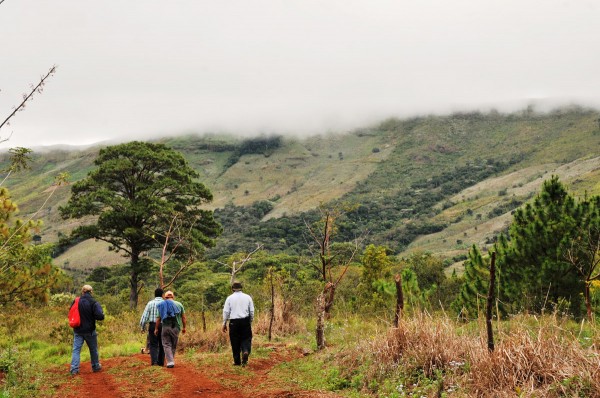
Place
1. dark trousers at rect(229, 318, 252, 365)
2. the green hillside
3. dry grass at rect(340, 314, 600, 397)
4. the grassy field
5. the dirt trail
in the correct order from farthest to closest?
the green hillside
dark trousers at rect(229, 318, 252, 365)
the dirt trail
the grassy field
dry grass at rect(340, 314, 600, 397)

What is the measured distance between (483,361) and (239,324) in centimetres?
554

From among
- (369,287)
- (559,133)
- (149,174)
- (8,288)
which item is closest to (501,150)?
(559,133)

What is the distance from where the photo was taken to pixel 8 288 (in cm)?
1516

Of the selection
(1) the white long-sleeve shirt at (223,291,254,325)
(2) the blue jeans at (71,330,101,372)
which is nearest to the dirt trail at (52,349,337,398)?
(2) the blue jeans at (71,330,101,372)

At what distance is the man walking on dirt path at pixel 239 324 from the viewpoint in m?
10.4

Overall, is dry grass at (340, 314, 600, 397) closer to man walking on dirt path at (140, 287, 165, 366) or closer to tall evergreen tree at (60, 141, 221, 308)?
man walking on dirt path at (140, 287, 165, 366)

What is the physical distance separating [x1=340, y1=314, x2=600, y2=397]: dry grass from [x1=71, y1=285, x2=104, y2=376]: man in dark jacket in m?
5.51

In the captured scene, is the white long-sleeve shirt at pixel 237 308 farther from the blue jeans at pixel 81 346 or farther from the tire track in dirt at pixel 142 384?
the blue jeans at pixel 81 346

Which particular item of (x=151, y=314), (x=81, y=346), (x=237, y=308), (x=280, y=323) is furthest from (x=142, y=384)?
(x=280, y=323)

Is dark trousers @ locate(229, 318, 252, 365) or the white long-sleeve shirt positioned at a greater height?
the white long-sleeve shirt

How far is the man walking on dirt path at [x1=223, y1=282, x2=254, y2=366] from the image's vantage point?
34.1ft

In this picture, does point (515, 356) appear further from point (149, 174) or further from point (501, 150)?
point (501, 150)

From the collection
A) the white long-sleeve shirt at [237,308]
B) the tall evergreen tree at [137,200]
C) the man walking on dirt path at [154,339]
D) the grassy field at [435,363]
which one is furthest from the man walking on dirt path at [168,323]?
the tall evergreen tree at [137,200]

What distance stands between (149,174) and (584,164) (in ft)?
491
